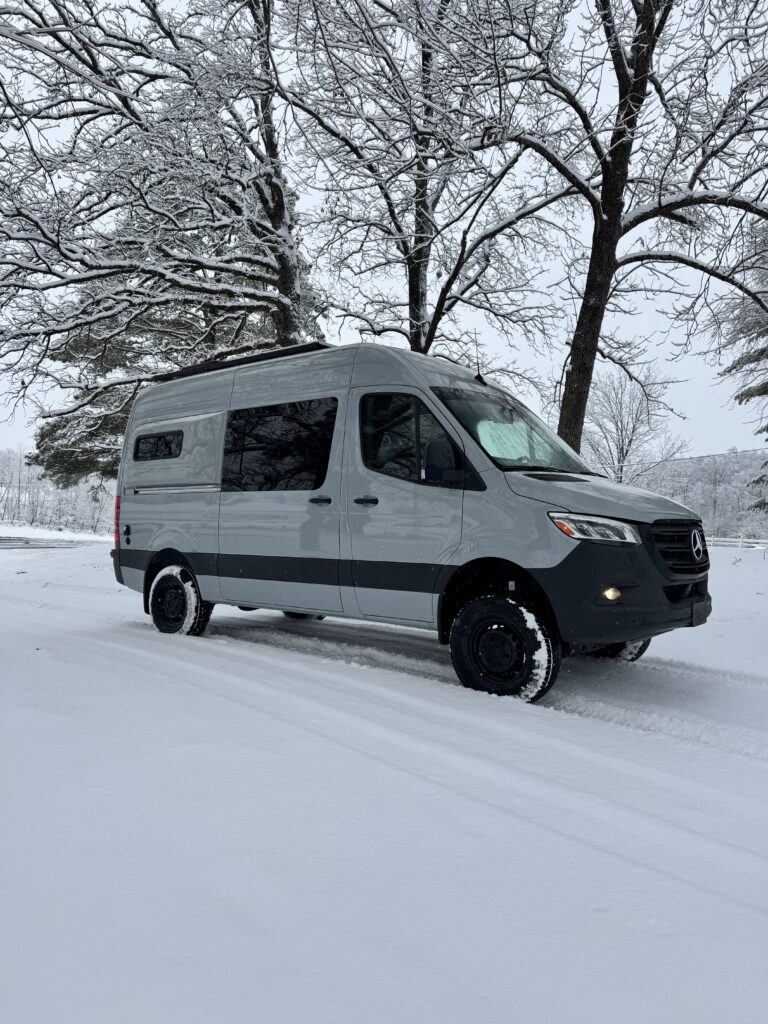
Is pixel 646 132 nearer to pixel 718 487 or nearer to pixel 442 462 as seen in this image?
pixel 442 462

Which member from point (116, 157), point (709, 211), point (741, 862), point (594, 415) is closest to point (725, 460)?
point (594, 415)

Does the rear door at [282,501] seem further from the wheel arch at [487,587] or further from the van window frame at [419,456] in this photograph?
the wheel arch at [487,587]

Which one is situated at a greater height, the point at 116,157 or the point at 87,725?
the point at 116,157

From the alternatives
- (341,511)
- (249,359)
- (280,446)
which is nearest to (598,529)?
(341,511)

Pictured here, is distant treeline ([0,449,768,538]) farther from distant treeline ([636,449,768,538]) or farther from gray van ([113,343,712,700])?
gray van ([113,343,712,700])

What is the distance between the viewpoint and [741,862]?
2229 mm

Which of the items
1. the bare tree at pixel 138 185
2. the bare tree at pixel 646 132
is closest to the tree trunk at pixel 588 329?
the bare tree at pixel 646 132

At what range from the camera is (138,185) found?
38.7ft

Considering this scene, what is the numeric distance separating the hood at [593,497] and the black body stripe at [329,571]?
79 centimetres

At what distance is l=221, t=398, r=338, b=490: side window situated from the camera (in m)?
5.59

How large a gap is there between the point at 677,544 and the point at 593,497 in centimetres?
67

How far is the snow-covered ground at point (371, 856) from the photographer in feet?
A: 4.99

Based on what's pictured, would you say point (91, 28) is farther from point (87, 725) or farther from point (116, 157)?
point (87, 725)

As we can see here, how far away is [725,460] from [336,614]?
34869mm
